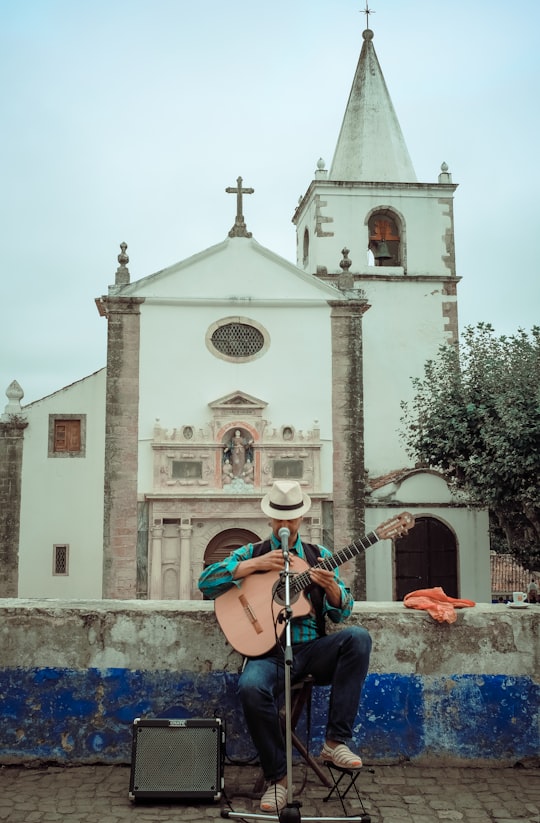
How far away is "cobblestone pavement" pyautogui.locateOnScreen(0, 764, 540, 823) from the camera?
405 centimetres

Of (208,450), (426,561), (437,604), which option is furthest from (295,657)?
(426,561)

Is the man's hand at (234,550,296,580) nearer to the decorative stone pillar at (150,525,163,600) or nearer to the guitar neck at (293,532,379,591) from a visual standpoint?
the guitar neck at (293,532,379,591)

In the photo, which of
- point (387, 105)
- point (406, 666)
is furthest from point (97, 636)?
point (387, 105)

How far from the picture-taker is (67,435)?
19266 millimetres

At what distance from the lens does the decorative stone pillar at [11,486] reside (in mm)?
18347

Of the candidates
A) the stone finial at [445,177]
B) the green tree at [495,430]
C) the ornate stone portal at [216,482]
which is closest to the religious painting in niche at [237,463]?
the ornate stone portal at [216,482]

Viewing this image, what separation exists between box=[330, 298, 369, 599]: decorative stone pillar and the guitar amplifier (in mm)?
13128

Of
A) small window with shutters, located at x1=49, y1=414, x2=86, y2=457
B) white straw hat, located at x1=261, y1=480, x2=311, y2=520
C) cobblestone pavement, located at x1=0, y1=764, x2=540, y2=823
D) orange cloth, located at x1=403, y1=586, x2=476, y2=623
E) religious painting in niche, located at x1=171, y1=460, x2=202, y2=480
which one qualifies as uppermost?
small window with shutters, located at x1=49, y1=414, x2=86, y2=457

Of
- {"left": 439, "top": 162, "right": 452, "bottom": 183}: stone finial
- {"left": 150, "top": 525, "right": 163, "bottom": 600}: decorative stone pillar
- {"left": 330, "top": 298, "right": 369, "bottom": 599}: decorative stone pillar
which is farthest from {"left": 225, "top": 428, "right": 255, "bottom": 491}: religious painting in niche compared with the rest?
{"left": 439, "top": 162, "right": 452, "bottom": 183}: stone finial

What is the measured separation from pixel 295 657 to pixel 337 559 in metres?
0.55

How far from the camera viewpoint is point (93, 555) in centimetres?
1855

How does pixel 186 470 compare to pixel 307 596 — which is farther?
pixel 186 470

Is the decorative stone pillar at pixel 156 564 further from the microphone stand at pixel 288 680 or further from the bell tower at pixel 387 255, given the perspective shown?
the microphone stand at pixel 288 680

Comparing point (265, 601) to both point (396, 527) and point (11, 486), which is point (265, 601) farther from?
point (11, 486)
